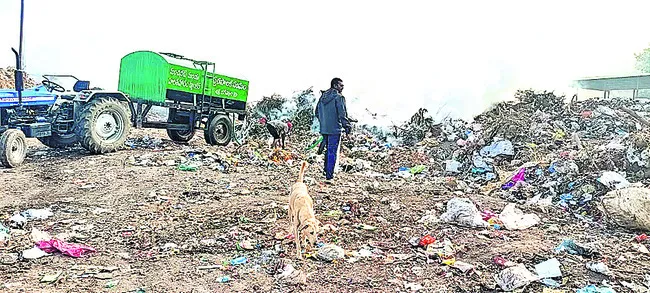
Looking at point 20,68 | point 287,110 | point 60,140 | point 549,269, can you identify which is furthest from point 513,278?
point 287,110

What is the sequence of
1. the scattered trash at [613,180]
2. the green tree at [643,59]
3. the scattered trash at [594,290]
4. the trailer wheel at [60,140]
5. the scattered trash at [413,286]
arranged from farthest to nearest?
the green tree at [643,59], the trailer wheel at [60,140], the scattered trash at [613,180], the scattered trash at [413,286], the scattered trash at [594,290]

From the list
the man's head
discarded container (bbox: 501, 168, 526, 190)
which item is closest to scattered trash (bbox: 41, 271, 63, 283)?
the man's head

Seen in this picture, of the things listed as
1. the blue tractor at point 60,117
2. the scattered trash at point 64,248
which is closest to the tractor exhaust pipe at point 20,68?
the blue tractor at point 60,117

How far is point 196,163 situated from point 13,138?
2688mm

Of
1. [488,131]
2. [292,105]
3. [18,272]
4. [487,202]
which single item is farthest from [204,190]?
[292,105]

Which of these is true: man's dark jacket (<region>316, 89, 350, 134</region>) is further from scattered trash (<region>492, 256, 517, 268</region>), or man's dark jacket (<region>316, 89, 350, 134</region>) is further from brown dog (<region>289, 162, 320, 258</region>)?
scattered trash (<region>492, 256, 517, 268</region>)

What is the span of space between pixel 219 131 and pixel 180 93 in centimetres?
129

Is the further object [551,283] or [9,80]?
[9,80]

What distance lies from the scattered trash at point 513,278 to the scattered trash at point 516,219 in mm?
1447

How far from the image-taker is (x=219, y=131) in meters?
11.5

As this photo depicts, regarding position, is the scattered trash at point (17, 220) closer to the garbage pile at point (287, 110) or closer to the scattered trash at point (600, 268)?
the scattered trash at point (600, 268)

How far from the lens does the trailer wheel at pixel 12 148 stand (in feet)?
25.1

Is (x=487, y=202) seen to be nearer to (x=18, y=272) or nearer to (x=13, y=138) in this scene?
(x=18, y=272)

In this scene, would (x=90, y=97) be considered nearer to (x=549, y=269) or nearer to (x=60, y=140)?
(x=60, y=140)
